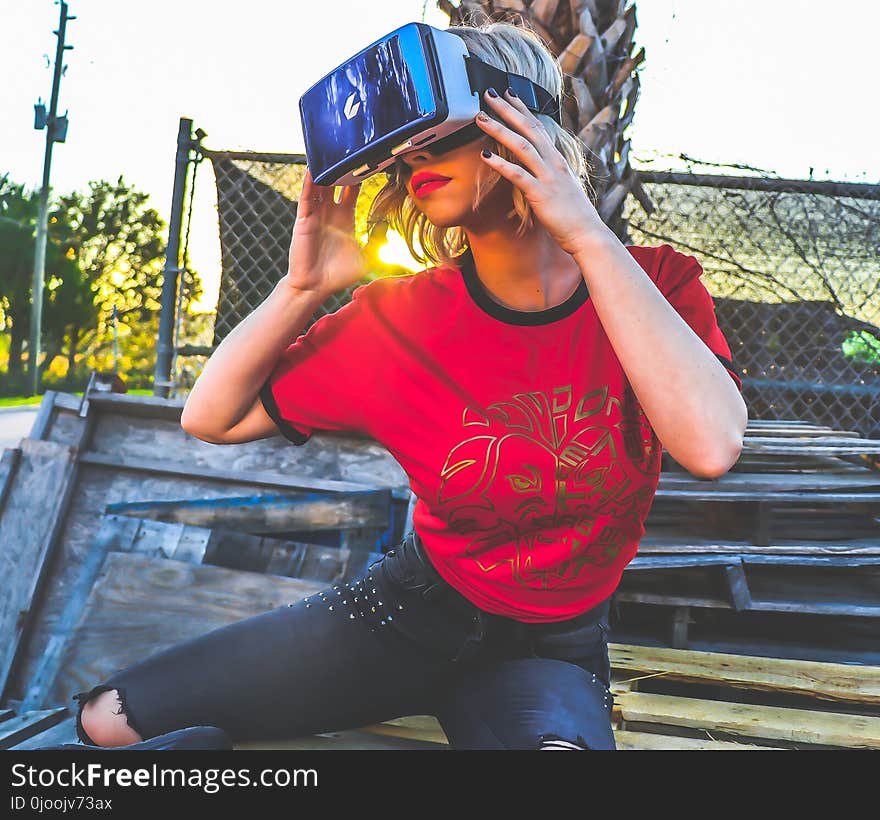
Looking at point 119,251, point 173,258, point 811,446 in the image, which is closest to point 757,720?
point 811,446

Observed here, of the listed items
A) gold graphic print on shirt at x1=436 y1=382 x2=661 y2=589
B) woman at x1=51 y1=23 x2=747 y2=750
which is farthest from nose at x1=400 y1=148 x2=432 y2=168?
gold graphic print on shirt at x1=436 y1=382 x2=661 y2=589

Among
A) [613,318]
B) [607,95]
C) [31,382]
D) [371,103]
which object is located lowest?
[31,382]

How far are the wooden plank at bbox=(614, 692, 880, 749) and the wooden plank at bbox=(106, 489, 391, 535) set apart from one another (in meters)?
1.25

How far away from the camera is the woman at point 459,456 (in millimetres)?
1475

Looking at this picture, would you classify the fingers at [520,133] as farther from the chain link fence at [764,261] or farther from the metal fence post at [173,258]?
the metal fence post at [173,258]

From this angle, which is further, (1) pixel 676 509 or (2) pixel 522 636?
(1) pixel 676 509

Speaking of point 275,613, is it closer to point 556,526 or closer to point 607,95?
point 556,526

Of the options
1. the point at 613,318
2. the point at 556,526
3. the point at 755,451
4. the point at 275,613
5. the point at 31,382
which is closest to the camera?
the point at 613,318

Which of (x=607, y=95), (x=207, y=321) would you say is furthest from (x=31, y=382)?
(x=607, y=95)

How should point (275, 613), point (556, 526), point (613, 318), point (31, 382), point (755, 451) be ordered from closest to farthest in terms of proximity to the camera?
point (613, 318) → point (556, 526) → point (275, 613) → point (755, 451) → point (31, 382)

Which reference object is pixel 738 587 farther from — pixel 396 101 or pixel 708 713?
pixel 396 101

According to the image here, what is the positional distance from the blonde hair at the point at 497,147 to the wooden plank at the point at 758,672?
1.61 m
